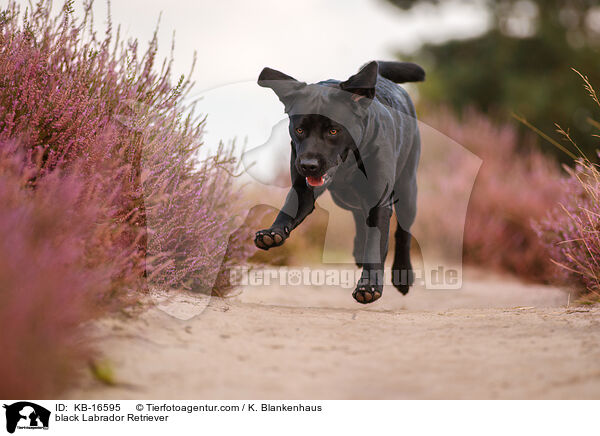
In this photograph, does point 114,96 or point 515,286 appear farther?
point 515,286

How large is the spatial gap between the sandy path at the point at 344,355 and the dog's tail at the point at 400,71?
2139mm

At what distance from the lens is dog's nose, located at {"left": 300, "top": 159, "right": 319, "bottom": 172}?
326cm

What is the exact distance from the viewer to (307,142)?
336cm

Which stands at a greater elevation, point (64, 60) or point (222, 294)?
point (64, 60)

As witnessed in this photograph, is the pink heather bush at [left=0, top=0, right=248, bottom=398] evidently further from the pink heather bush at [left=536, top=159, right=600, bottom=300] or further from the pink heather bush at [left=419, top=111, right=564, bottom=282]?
the pink heather bush at [left=419, top=111, right=564, bottom=282]

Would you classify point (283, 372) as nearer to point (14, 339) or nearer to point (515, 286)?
point (14, 339)

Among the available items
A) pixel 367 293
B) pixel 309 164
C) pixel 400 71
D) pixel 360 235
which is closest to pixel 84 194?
pixel 309 164

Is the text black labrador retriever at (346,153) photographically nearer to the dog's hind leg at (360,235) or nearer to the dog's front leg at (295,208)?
the dog's front leg at (295,208)

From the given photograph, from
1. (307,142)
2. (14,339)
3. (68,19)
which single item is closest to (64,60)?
(68,19)

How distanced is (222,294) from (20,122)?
167 cm

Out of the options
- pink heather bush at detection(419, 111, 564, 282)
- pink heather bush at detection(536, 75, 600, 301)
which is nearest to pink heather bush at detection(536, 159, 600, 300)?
pink heather bush at detection(536, 75, 600, 301)

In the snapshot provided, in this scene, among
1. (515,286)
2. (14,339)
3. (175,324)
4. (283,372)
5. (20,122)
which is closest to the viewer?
(14,339)

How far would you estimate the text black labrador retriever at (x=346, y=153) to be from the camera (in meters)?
3.37
